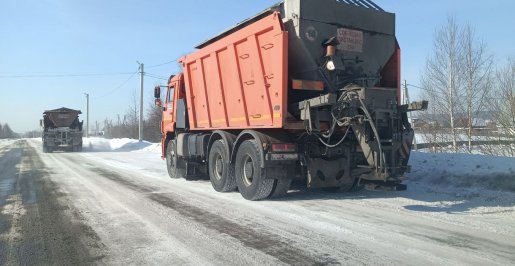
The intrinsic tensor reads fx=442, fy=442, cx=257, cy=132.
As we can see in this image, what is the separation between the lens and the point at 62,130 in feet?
105

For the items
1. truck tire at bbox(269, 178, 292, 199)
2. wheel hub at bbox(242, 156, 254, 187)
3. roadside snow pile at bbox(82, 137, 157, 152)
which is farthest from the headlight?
roadside snow pile at bbox(82, 137, 157, 152)

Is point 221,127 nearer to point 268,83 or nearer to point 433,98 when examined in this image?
point 268,83

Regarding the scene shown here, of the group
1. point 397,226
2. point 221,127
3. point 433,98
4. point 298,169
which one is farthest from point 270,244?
point 433,98

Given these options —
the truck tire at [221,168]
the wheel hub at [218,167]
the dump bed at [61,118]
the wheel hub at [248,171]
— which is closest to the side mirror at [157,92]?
the truck tire at [221,168]

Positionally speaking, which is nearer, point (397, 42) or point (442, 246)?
point (442, 246)

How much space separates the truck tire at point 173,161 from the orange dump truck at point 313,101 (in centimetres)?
352

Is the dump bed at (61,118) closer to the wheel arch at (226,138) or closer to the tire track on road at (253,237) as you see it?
the wheel arch at (226,138)

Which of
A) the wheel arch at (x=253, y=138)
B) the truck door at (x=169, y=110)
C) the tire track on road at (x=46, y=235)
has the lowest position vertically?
the tire track on road at (x=46, y=235)

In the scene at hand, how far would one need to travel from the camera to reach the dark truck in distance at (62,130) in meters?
31.5

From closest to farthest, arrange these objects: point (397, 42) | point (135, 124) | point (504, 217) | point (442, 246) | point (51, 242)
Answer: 1. point (442, 246)
2. point (51, 242)
3. point (504, 217)
4. point (397, 42)
5. point (135, 124)

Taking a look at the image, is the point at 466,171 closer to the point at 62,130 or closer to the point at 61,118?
the point at 62,130

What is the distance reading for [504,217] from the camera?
6449 mm

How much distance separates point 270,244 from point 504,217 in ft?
12.1

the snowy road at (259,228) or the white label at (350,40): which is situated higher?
the white label at (350,40)
